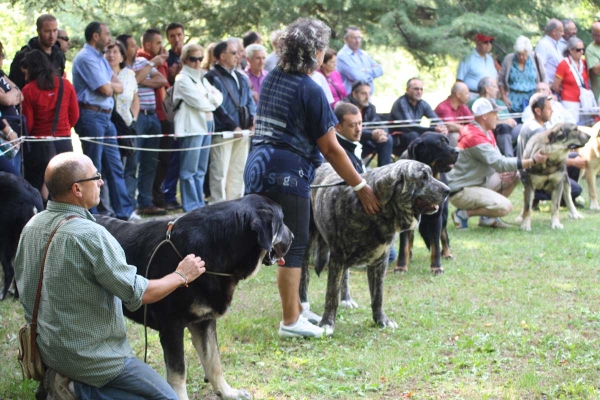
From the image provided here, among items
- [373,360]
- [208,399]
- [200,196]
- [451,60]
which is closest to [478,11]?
[451,60]

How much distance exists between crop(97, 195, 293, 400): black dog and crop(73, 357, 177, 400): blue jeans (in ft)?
2.09

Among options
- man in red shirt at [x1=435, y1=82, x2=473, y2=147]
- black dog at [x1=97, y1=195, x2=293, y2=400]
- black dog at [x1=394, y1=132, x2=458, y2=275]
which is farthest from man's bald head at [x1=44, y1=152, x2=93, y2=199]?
man in red shirt at [x1=435, y1=82, x2=473, y2=147]

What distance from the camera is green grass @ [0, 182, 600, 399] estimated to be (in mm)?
5172

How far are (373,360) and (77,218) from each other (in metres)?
2.75

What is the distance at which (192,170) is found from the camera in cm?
1095

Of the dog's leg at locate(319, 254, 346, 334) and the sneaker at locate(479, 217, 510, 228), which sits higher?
the dog's leg at locate(319, 254, 346, 334)

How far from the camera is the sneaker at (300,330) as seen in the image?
20.6 ft

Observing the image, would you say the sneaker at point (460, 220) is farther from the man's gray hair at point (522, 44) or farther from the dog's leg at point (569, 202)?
the man's gray hair at point (522, 44)

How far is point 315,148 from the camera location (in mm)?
5879

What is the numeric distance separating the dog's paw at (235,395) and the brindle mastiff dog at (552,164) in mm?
7336

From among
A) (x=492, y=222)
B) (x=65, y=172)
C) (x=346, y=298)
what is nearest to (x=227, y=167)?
(x=492, y=222)

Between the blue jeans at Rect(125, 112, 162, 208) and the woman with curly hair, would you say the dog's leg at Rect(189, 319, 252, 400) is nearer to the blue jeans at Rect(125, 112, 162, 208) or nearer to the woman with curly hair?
the woman with curly hair

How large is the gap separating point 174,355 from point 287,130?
1.93m

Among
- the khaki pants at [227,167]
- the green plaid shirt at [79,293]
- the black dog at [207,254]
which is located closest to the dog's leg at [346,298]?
the black dog at [207,254]
